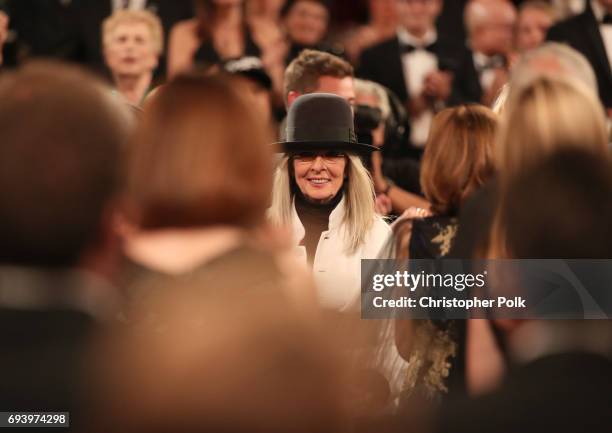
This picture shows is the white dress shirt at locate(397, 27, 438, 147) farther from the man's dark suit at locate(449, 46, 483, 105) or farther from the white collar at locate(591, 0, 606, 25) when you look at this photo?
the white collar at locate(591, 0, 606, 25)

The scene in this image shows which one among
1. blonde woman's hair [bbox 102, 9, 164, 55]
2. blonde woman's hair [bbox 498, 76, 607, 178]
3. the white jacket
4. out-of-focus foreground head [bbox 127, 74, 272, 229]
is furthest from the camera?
blonde woman's hair [bbox 102, 9, 164, 55]

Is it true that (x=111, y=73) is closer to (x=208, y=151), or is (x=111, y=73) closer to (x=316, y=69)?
(x=316, y=69)

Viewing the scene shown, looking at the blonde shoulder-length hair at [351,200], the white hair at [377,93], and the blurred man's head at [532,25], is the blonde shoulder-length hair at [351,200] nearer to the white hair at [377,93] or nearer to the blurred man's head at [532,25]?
the white hair at [377,93]

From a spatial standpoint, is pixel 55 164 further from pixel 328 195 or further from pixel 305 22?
pixel 305 22

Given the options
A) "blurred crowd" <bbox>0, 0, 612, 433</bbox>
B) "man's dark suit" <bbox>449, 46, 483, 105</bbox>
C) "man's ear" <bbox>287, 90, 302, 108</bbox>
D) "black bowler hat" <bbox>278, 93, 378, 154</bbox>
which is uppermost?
"man's dark suit" <bbox>449, 46, 483, 105</bbox>

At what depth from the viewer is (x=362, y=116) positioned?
11.0 ft

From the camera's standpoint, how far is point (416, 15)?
4.50 m

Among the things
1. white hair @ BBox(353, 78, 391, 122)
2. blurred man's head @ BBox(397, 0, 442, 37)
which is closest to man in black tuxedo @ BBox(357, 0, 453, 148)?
blurred man's head @ BBox(397, 0, 442, 37)

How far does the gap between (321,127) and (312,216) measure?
0.27 meters

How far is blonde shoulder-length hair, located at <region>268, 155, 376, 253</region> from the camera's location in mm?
2611

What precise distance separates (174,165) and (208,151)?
4 centimetres

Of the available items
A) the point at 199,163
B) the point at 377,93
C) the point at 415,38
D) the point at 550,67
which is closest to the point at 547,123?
the point at 199,163

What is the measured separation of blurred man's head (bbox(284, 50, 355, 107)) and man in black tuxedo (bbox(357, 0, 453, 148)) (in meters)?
0.77

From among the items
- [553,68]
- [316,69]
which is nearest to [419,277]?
[553,68]
